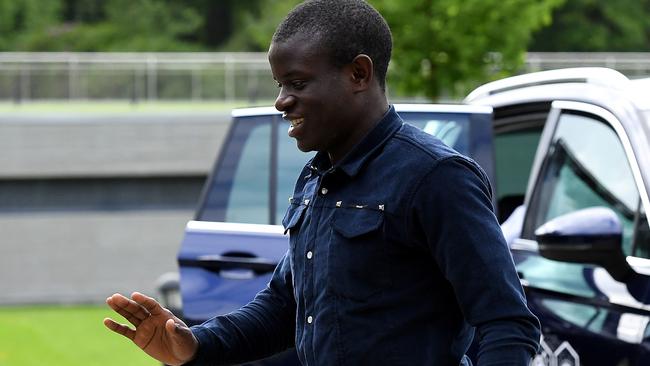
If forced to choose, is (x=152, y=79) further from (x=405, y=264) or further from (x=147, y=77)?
(x=405, y=264)

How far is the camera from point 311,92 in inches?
115

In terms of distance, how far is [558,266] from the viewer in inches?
197

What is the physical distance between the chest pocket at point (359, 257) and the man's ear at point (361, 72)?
0.25m

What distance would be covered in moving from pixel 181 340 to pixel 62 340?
1443cm

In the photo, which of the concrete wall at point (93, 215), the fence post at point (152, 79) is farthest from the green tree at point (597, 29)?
the concrete wall at point (93, 215)

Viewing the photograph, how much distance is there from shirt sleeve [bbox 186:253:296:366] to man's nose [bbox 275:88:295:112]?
0.49 metres

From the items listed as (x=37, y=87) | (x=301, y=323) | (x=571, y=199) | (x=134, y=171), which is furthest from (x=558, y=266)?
(x=37, y=87)

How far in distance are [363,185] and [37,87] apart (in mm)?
22669

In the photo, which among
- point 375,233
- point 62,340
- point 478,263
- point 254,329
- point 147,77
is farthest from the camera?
point 147,77

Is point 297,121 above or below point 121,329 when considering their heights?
above

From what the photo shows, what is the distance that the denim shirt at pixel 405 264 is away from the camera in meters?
2.76

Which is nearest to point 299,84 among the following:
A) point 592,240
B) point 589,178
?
point 592,240

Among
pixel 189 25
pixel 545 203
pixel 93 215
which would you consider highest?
pixel 545 203

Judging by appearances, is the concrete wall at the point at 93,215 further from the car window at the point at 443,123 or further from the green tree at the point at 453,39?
the car window at the point at 443,123
